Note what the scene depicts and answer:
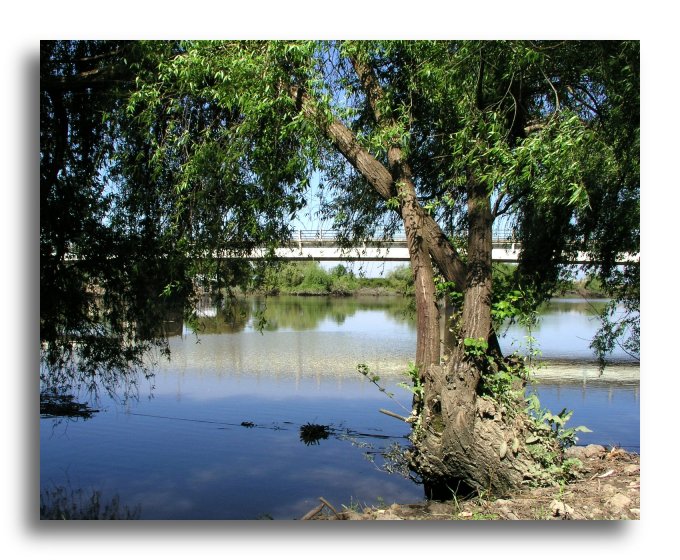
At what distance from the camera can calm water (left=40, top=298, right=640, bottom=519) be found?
195 inches

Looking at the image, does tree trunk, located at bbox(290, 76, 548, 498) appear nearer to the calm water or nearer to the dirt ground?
the dirt ground

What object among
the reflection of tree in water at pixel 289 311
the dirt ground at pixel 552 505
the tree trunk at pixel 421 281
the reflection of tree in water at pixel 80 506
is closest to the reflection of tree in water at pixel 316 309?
the reflection of tree in water at pixel 289 311

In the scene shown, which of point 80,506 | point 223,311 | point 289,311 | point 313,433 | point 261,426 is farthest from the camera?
point 289,311

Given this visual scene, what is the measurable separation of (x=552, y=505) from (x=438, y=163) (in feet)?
8.50

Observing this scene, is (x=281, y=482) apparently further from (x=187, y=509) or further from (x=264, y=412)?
(x=264, y=412)

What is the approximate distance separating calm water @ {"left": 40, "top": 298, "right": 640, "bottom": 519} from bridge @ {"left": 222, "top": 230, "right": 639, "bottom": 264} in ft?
1.97

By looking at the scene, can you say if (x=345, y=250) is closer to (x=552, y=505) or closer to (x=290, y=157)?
(x=290, y=157)

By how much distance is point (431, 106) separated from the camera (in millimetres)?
4898

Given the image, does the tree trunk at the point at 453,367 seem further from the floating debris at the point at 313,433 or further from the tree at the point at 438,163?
the floating debris at the point at 313,433

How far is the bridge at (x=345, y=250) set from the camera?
5.57m

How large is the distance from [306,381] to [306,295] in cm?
162

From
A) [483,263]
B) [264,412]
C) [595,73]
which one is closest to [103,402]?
[264,412]

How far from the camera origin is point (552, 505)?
3.75m

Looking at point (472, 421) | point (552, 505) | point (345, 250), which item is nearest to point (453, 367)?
point (472, 421)
